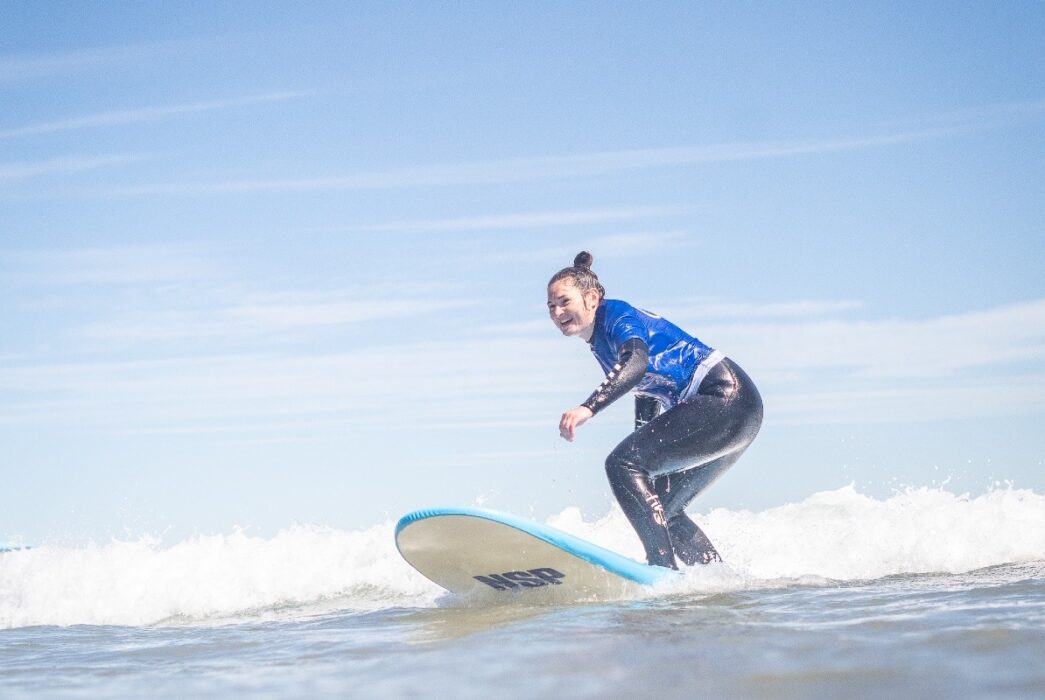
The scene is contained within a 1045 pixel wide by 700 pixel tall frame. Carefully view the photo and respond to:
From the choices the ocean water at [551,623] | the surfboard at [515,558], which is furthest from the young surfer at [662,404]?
the ocean water at [551,623]

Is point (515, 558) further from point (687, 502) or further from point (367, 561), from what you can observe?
point (367, 561)

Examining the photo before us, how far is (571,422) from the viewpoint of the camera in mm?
4844

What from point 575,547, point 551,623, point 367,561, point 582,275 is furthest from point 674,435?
point 367,561

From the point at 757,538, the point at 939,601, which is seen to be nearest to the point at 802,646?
the point at 939,601

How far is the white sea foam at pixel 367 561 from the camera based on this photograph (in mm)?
7168

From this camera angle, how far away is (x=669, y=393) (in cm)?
551

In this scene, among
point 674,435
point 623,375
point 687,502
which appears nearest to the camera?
point 623,375

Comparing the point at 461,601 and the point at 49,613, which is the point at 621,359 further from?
the point at 49,613

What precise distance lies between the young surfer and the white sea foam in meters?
0.40

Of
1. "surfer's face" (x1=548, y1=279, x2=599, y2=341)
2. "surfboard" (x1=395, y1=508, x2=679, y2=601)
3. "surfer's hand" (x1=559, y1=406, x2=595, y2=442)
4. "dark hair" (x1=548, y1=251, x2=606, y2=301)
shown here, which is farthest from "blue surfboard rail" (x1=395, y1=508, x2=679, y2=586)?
"dark hair" (x1=548, y1=251, x2=606, y2=301)

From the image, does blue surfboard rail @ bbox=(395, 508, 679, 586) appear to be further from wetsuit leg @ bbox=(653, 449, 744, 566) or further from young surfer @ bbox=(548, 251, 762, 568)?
wetsuit leg @ bbox=(653, 449, 744, 566)

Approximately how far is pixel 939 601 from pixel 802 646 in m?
1.62

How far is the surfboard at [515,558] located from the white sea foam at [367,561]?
0.42 m

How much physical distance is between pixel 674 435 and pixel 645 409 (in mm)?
634
